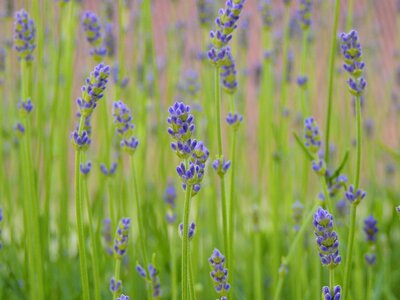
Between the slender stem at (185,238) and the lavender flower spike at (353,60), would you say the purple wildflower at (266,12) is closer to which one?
the lavender flower spike at (353,60)

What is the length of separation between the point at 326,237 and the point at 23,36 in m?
0.71

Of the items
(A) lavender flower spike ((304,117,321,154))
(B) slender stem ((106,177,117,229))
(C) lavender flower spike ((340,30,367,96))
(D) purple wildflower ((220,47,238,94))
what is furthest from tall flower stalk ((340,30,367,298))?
(B) slender stem ((106,177,117,229))

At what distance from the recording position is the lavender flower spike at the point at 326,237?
865 millimetres

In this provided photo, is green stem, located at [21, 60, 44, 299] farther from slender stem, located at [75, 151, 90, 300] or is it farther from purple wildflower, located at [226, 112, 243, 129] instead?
purple wildflower, located at [226, 112, 243, 129]

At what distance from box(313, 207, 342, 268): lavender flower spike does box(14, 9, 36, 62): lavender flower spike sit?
26.1 inches

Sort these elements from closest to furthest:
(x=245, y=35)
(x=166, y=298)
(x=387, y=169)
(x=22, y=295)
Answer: (x=22, y=295)
(x=166, y=298)
(x=245, y=35)
(x=387, y=169)

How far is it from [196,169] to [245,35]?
1.70 m

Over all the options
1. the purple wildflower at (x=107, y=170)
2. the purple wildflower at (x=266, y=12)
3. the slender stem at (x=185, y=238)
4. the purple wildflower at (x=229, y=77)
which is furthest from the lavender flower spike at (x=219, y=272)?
the purple wildflower at (x=266, y=12)

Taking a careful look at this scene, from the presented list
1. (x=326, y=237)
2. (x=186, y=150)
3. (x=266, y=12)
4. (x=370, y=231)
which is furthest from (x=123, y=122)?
(x=266, y=12)

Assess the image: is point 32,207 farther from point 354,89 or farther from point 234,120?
point 354,89

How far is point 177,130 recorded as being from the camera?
83 cm

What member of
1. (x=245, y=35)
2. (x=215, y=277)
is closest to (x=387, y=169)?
(x=245, y=35)

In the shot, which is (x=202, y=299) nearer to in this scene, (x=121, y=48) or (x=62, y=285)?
(x=62, y=285)

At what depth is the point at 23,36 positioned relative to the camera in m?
1.24
